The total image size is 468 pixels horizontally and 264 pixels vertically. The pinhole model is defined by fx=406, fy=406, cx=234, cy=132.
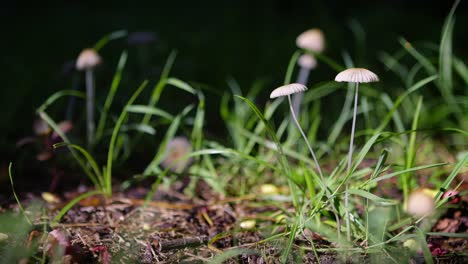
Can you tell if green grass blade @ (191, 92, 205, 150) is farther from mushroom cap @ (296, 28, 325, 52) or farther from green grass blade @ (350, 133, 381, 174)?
green grass blade @ (350, 133, 381, 174)

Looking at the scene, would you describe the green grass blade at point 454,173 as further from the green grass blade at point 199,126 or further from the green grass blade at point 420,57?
the green grass blade at point 199,126

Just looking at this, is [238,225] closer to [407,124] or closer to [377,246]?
[377,246]

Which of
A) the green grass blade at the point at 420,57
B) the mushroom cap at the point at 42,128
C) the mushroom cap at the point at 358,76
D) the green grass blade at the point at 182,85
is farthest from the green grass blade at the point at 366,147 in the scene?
the mushroom cap at the point at 42,128

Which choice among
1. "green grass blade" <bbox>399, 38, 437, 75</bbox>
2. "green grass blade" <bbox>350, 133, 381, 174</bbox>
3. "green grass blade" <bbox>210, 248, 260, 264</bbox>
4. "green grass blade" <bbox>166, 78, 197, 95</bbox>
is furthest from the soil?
"green grass blade" <bbox>399, 38, 437, 75</bbox>

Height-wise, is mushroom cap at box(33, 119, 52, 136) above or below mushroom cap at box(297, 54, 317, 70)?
below

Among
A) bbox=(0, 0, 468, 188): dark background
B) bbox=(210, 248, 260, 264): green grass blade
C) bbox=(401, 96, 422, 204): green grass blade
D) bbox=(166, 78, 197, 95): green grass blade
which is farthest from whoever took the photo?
bbox=(0, 0, 468, 188): dark background

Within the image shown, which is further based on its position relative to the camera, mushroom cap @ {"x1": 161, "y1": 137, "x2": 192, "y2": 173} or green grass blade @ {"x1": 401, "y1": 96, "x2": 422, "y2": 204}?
mushroom cap @ {"x1": 161, "y1": 137, "x2": 192, "y2": 173}

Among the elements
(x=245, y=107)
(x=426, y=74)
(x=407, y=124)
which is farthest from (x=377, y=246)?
(x=426, y=74)

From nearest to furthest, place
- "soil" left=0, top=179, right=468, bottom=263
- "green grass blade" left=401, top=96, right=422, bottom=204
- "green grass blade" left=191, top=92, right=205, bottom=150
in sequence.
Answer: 1. "soil" left=0, top=179, right=468, bottom=263
2. "green grass blade" left=401, top=96, right=422, bottom=204
3. "green grass blade" left=191, top=92, right=205, bottom=150
